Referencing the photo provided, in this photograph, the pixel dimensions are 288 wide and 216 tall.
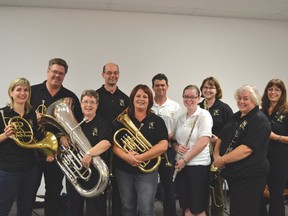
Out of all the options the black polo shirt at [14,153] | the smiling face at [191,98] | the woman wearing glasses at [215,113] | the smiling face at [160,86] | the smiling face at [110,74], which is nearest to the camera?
the black polo shirt at [14,153]

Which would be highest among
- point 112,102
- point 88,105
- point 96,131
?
point 112,102

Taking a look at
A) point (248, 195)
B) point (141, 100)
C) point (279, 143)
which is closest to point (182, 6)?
point (141, 100)

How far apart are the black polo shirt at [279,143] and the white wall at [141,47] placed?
2027 millimetres

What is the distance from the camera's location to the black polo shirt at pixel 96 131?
8.63 feet

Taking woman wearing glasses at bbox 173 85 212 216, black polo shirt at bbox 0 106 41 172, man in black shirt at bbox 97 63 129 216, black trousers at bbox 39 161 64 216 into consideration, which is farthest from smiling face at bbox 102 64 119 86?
black trousers at bbox 39 161 64 216

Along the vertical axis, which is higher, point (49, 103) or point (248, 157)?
point (49, 103)

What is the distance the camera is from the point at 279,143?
9.80 feet

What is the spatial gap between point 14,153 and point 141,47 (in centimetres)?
282

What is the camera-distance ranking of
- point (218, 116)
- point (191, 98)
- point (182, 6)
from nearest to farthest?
point (191, 98) < point (218, 116) < point (182, 6)

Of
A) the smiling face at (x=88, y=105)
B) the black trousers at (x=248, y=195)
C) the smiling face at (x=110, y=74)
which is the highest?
the smiling face at (x=110, y=74)

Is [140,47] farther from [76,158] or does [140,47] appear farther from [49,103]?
[76,158]

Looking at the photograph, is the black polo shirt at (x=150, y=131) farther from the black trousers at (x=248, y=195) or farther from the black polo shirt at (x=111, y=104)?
the black trousers at (x=248, y=195)

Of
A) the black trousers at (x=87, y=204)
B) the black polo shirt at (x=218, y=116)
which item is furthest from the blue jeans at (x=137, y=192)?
the black polo shirt at (x=218, y=116)

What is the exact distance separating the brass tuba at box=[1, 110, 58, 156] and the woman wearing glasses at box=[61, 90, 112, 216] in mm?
106
